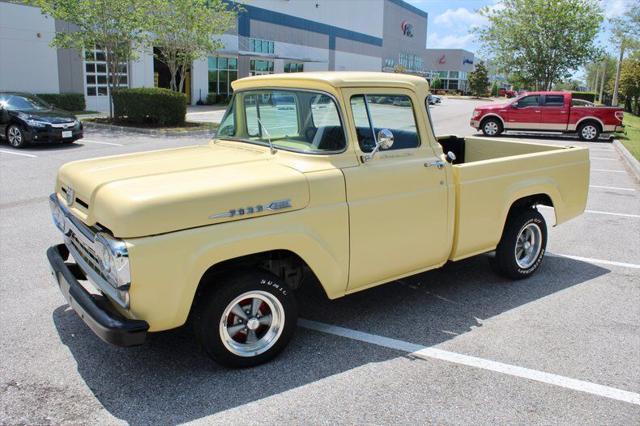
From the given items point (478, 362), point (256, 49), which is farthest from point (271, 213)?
point (256, 49)

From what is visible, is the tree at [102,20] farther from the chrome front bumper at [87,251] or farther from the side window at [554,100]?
the chrome front bumper at [87,251]

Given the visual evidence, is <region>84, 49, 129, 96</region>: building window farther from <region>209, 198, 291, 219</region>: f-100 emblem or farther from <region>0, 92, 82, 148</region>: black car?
<region>209, 198, 291, 219</region>: f-100 emblem

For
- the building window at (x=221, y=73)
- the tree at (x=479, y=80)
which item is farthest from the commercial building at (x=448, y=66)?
the building window at (x=221, y=73)

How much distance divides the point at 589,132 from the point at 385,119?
1890 centimetres

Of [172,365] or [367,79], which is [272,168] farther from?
[172,365]

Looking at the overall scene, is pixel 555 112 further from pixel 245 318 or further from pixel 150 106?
pixel 245 318

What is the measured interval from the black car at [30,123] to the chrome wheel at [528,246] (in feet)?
43.3

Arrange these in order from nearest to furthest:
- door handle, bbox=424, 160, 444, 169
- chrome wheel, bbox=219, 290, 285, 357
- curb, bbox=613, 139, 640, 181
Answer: chrome wheel, bbox=219, 290, 285, 357
door handle, bbox=424, 160, 444, 169
curb, bbox=613, 139, 640, 181

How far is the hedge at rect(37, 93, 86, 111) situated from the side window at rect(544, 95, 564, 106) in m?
20.3

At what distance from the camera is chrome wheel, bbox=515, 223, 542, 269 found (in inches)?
224

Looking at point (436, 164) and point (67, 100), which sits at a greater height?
point (67, 100)

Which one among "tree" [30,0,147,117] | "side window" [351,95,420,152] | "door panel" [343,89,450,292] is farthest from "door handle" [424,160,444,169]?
"tree" [30,0,147,117]

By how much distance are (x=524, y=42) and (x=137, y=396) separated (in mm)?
33935

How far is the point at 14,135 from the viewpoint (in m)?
14.7
